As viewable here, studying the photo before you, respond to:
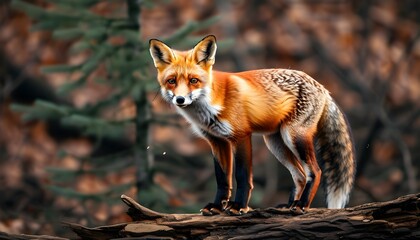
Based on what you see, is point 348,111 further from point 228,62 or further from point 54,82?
point 54,82

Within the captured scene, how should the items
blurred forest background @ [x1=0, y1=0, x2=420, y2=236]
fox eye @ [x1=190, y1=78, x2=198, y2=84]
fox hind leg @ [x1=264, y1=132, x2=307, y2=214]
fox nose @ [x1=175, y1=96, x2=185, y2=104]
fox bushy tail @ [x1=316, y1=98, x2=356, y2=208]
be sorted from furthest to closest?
blurred forest background @ [x1=0, y1=0, x2=420, y2=236], fox bushy tail @ [x1=316, y1=98, x2=356, y2=208], fox hind leg @ [x1=264, y1=132, x2=307, y2=214], fox eye @ [x1=190, y1=78, x2=198, y2=84], fox nose @ [x1=175, y1=96, x2=185, y2=104]

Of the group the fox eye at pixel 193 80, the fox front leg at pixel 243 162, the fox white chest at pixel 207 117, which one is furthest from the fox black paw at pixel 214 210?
the fox eye at pixel 193 80

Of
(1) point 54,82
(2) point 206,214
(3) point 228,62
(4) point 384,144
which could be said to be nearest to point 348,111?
(4) point 384,144

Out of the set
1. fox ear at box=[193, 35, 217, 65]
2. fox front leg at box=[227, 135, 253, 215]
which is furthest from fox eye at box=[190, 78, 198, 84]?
fox front leg at box=[227, 135, 253, 215]

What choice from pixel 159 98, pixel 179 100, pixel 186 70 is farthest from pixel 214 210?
pixel 159 98

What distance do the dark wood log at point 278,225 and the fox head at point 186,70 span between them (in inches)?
37.4

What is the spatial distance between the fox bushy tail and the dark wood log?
0.61 m

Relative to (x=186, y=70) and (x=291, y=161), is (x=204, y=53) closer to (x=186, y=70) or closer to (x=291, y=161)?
(x=186, y=70)

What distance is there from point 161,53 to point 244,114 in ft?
2.71

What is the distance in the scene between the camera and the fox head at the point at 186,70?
20.7 ft

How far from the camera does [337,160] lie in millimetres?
7352

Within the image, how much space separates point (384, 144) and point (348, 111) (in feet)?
4.82

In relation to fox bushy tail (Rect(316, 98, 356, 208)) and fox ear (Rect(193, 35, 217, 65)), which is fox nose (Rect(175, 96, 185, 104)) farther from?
fox bushy tail (Rect(316, 98, 356, 208))

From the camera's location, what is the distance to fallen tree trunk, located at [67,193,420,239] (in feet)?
21.5
